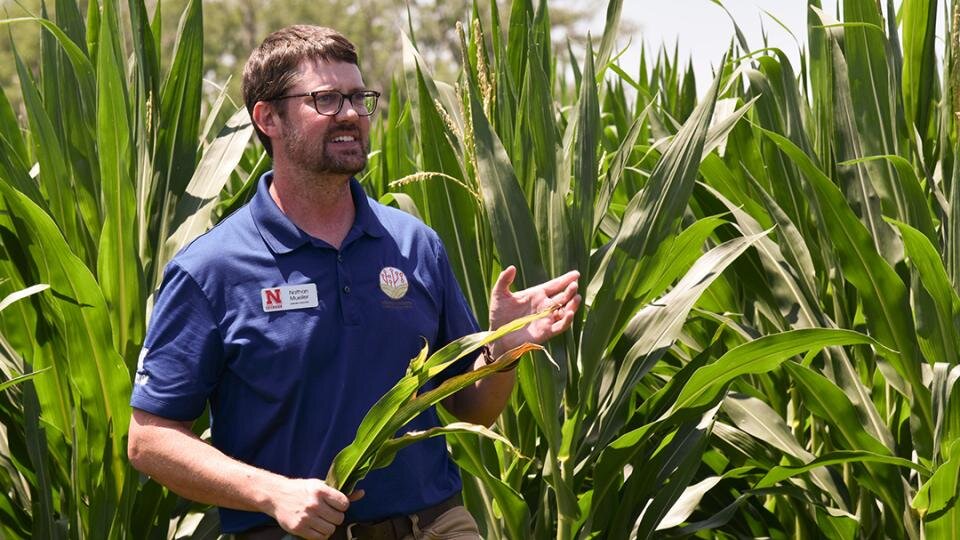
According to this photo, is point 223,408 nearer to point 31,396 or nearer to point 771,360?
point 31,396

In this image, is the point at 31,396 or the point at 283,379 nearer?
the point at 283,379

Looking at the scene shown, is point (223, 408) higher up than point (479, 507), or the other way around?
point (223, 408)

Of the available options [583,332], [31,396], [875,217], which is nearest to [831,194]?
[875,217]

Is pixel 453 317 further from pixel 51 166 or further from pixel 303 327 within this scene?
pixel 51 166

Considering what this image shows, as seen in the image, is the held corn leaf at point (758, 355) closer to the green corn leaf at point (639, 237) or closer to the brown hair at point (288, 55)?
the green corn leaf at point (639, 237)

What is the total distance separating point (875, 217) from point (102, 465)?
171 cm

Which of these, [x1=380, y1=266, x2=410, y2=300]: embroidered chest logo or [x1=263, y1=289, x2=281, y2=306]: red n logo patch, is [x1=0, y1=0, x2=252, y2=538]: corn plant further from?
[x1=380, y1=266, x2=410, y2=300]: embroidered chest logo

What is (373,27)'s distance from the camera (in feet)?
138

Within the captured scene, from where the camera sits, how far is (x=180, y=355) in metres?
2.14

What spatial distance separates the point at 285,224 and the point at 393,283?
0.68 ft

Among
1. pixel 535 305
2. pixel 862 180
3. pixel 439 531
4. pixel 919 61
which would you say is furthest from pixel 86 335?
pixel 919 61

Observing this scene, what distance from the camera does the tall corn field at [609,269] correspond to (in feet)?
8.30

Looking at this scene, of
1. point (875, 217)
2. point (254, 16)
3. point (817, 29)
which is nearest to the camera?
point (875, 217)

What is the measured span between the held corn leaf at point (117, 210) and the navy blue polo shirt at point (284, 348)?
1.32 ft
